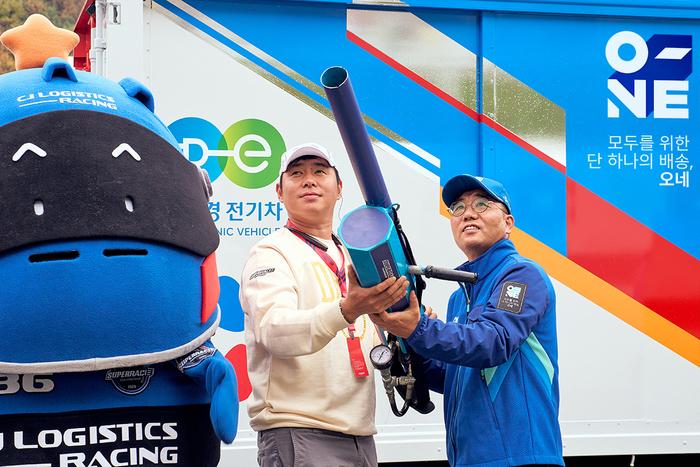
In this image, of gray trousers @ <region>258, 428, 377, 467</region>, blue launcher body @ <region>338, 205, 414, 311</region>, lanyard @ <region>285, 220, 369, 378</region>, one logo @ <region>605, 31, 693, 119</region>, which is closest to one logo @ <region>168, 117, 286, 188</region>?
lanyard @ <region>285, 220, 369, 378</region>

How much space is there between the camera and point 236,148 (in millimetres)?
2939

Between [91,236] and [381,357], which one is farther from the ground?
[91,236]

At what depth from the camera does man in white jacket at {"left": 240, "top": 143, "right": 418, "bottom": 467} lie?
1983mm

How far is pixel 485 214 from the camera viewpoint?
2174mm

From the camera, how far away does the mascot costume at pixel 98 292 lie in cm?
169

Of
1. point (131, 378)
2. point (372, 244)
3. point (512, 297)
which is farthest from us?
point (512, 297)

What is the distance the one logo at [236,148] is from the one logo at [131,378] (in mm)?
1222

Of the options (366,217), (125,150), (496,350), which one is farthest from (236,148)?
(496,350)

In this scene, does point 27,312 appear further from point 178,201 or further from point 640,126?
point 640,126

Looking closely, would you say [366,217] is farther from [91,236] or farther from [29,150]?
[29,150]

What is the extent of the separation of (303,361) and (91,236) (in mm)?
729

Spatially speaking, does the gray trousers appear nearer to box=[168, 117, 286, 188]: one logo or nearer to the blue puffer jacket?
the blue puffer jacket

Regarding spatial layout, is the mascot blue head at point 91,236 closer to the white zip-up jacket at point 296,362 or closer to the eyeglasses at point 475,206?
the white zip-up jacket at point 296,362

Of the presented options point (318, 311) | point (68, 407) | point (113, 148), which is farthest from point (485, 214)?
point (68, 407)
